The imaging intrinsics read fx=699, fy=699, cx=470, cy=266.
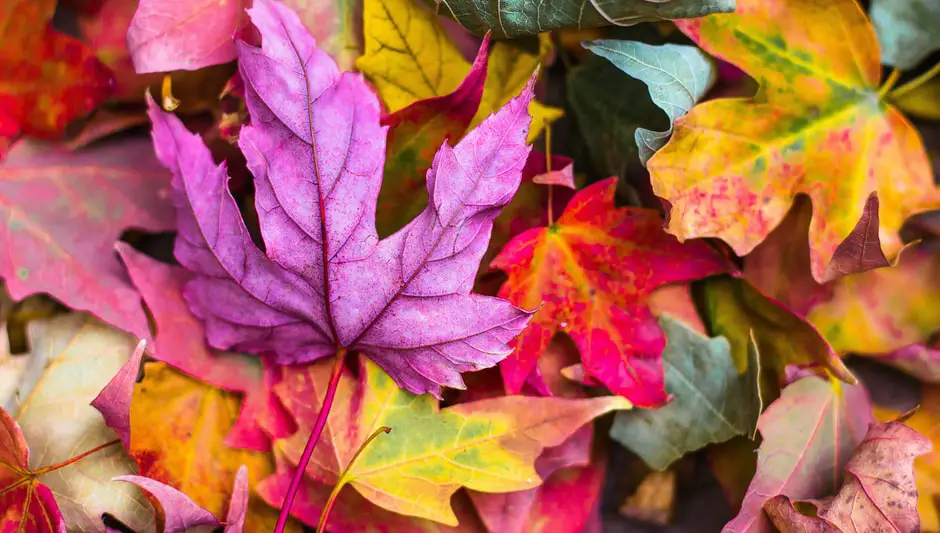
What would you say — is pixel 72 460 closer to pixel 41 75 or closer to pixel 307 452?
pixel 307 452

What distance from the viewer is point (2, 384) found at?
539 millimetres

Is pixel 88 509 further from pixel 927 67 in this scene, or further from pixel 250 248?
pixel 927 67

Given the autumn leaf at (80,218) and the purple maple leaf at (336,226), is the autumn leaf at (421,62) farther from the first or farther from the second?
the autumn leaf at (80,218)

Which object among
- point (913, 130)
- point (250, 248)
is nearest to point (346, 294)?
point (250, 248)

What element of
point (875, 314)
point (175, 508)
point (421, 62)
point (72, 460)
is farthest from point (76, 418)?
point (875, 314)

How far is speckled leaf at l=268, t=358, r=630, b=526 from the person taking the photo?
48 cm

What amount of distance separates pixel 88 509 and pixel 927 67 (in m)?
0.75

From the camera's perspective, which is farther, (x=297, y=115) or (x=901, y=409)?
(x=901, y=409)

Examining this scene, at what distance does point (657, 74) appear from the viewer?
18.2 inches

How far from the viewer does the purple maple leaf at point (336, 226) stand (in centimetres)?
42

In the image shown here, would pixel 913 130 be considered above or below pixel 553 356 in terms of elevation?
above

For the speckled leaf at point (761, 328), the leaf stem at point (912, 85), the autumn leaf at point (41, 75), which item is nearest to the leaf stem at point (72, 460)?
the autumn leaf at point (41, 75)

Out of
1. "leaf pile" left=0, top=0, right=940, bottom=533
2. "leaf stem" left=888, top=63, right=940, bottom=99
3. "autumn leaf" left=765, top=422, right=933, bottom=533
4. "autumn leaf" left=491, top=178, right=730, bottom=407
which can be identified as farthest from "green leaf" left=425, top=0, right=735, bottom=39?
"autumn leaf" left=765, top=422, right=933, bottom=533

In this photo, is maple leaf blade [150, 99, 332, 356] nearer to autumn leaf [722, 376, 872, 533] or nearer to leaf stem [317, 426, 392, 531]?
leaf stem [317, 426, 392, 531]
